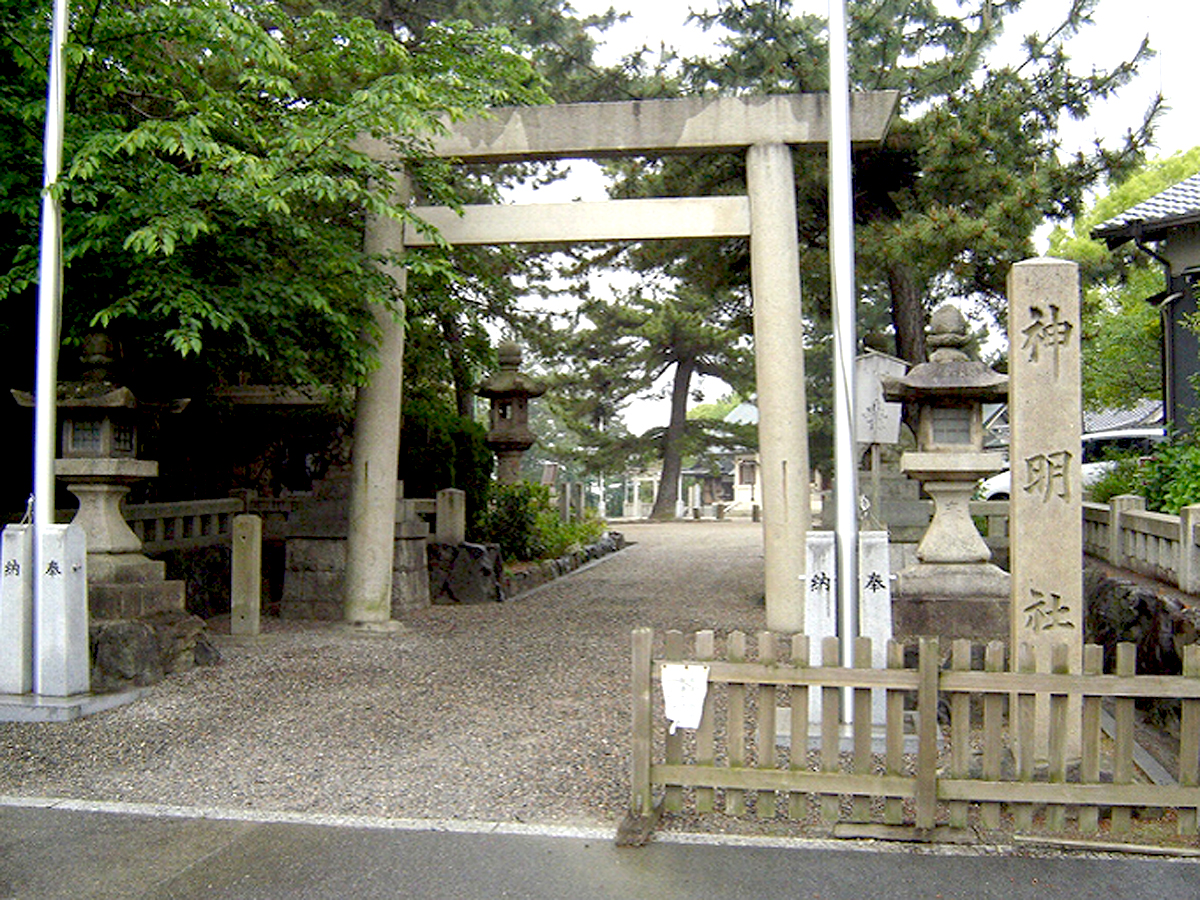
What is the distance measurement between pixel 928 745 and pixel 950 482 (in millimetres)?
5147

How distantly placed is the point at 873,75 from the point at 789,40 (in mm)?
1181

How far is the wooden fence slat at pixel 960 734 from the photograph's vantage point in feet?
13.9

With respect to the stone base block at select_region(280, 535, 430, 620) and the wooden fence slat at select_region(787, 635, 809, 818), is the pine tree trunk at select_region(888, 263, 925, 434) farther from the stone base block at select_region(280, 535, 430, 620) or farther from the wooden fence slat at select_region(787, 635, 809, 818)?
the wooden fence slat at select_region(787, 635, 809, 818)

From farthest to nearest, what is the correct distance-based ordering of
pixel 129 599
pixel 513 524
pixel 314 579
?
1. pixel 513 524
2. pixel 314 579
3. pixel 129 599

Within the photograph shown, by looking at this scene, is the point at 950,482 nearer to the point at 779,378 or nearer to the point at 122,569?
the point at 779,378

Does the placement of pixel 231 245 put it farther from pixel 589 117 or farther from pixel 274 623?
pixel 274 623

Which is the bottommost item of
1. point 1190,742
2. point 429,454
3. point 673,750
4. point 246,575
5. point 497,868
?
point 497,868

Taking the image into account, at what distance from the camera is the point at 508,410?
62.5 feet

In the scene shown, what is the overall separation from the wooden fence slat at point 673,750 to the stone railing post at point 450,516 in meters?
8.25

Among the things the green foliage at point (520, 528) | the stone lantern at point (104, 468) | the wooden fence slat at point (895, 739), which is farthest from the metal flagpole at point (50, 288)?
the green foliage at point (520, 528)

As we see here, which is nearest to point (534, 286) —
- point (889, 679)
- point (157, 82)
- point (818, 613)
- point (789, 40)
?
point (789, 40)

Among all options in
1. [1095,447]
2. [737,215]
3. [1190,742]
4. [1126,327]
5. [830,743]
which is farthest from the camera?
[1095,447]

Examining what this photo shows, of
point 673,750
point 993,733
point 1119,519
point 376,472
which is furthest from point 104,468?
point 1119,519

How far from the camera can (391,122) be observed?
7.04 meters
